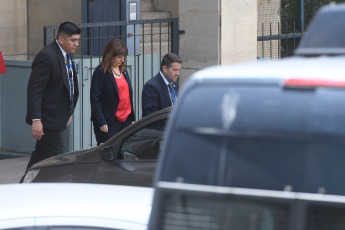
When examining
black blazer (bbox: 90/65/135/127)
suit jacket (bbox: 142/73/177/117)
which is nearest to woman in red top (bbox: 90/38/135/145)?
black blazer (bbox: 90/65/135/127)

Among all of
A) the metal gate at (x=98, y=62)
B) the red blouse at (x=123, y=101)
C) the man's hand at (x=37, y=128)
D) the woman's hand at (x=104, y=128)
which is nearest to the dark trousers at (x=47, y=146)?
the man's hand at (x=37, y=128)

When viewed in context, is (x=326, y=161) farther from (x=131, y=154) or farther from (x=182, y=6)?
(x=182, y=6)

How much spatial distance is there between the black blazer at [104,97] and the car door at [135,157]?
5.53ft

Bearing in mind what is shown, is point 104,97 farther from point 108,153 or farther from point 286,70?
point 286,70

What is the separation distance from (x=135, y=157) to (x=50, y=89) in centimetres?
175

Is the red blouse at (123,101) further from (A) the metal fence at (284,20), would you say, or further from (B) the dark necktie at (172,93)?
(A) the metal fence at (284,20)

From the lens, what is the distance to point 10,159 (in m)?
11.2

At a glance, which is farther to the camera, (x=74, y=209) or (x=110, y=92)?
(x=110, y=92)

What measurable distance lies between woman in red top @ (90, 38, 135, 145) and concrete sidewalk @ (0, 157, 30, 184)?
2102 millimetres

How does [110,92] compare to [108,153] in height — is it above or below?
above

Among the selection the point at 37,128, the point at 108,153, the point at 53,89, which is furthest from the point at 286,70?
the point at 53,89

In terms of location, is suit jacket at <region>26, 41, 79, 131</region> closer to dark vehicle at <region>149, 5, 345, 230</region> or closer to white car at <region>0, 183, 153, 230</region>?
white car at <region>0, 183, 153, 230</region>

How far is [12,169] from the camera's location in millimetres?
10648

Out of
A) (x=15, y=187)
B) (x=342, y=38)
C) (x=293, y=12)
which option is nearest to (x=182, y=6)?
(x=293, y=12)
